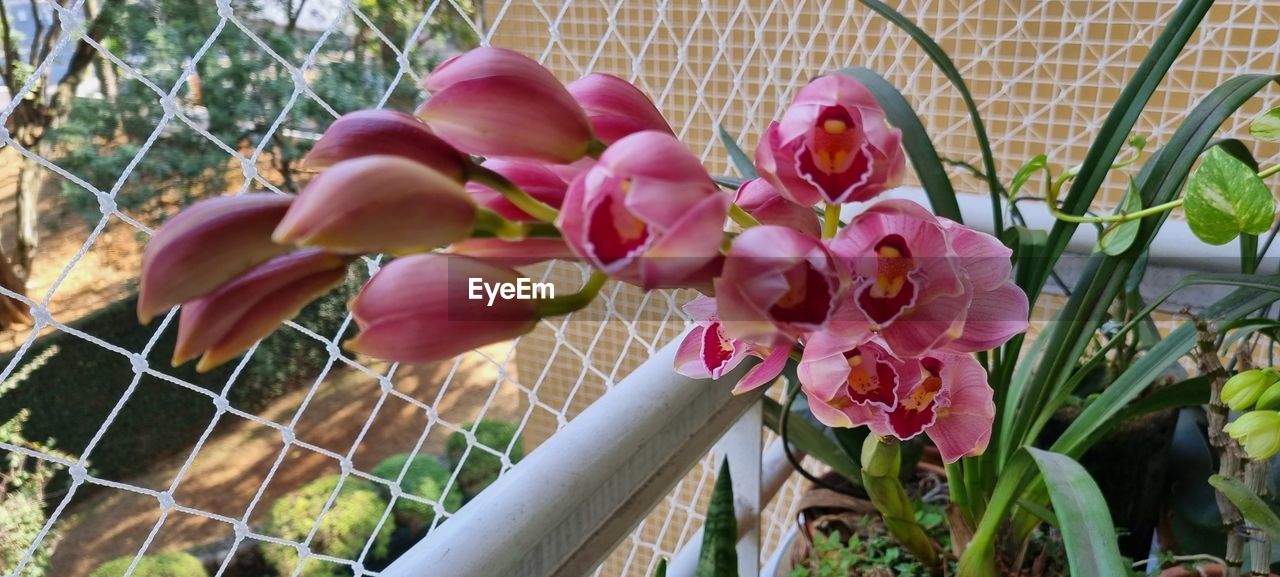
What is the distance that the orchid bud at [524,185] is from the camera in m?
0.22

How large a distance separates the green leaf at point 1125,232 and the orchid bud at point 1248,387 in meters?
0.12

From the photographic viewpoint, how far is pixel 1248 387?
36 cm

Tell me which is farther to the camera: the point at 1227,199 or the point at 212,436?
the point at 212,436

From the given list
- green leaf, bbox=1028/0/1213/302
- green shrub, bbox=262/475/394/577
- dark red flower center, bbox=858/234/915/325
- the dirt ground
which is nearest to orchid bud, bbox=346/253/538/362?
dark red flower center, bbox=858/234/915/325

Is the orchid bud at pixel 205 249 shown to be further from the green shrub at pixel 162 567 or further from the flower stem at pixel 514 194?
the green shrub at pixel 162 567

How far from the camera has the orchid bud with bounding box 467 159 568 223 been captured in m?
0.22

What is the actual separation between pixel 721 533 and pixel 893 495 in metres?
0.12

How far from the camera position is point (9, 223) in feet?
7.22

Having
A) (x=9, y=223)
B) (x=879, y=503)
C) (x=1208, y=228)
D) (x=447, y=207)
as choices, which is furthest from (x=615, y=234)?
(x=9, y=223)

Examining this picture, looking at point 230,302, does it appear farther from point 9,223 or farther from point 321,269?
point 9,223

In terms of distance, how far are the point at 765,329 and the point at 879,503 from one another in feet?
1.28

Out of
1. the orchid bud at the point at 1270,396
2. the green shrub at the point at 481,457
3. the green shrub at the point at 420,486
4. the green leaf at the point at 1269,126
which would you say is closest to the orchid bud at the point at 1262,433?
the orchid bud at the point at 1270,396

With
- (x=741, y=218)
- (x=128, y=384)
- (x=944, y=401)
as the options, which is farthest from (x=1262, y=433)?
(x=128, y=384)

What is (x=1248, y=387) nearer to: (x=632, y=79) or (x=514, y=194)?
(x=514, y=194)
